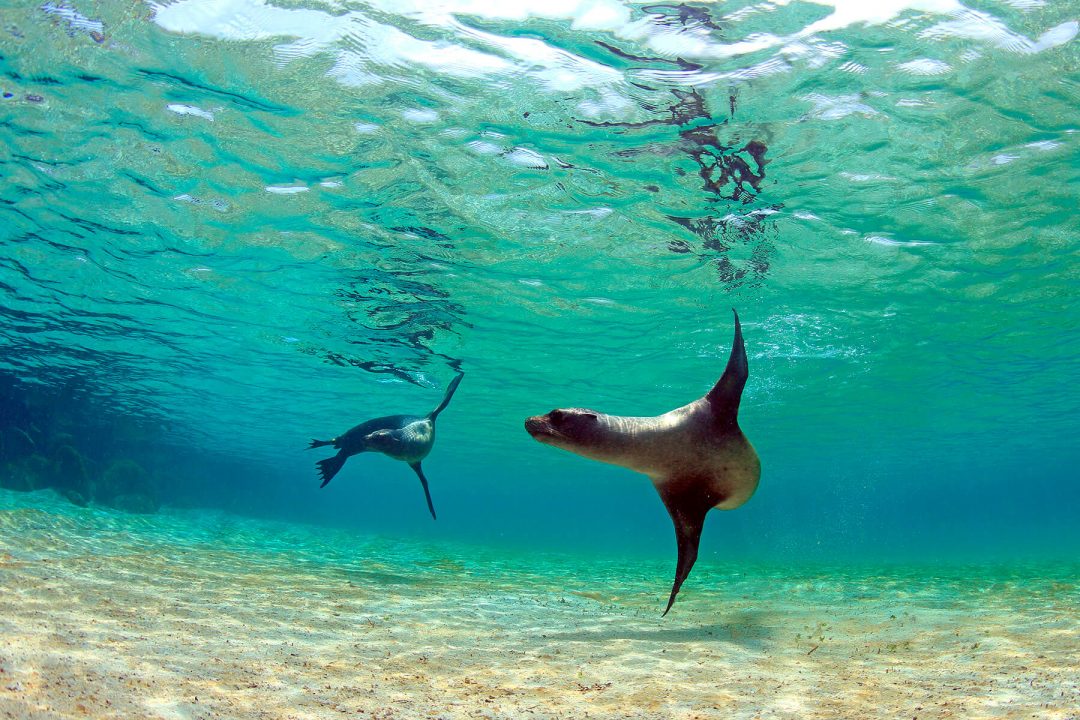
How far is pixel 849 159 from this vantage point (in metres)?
9.98

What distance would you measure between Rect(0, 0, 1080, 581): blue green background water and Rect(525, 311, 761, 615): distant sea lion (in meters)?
5.67

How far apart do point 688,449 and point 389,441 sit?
22.0ft

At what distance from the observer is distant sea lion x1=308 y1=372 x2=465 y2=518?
9.95m

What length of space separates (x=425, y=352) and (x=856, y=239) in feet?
48.7

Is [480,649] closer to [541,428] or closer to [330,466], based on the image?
[541,428]

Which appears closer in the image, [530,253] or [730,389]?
[730,389]

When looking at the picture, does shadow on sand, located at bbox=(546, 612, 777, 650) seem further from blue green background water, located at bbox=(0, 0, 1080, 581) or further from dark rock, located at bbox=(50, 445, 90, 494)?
dark rock, located at bbox=(50, 445, 90, 494)

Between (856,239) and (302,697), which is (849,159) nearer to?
(856,239)

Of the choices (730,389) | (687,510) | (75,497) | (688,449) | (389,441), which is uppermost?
(730,389)

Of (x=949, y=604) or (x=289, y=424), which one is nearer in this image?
(x=949, y=604)

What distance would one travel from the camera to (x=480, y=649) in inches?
209

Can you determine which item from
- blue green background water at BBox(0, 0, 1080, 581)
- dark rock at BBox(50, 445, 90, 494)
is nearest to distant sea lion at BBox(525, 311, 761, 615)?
blue green background water at BBox(0, 0, 1080, 581)

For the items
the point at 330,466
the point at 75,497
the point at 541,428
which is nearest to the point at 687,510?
the point at 541,428

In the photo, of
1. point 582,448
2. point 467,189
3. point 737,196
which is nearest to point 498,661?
point 582,448
